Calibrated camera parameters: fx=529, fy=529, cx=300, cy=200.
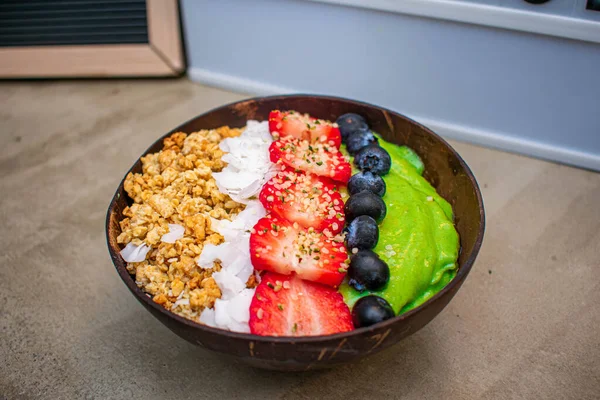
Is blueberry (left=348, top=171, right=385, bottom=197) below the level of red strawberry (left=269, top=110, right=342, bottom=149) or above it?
below

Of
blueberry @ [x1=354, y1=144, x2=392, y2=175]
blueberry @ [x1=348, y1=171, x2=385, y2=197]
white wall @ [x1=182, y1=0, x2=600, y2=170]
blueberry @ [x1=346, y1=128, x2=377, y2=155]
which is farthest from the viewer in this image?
white wall @ [x1=182, y1=0, x2=600, y2=170]

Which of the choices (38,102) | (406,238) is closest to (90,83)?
(38,102)

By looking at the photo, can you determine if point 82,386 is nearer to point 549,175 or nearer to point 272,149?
point 272,149

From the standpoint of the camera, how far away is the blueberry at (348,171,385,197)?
1769mm

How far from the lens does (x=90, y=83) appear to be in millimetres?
3555

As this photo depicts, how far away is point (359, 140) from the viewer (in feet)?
6.49

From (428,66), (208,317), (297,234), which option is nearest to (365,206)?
(297,234)

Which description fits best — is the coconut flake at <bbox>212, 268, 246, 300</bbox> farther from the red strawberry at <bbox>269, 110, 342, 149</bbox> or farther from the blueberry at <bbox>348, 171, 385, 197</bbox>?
the red strawberry at <bbox>269, 110, 342, 149</bbox>

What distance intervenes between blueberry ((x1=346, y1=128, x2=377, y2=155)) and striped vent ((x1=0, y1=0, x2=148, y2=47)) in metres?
2.03

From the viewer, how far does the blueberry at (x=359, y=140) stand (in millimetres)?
1973

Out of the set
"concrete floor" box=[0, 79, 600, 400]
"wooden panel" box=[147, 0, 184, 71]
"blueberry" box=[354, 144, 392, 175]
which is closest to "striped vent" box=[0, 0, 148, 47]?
"wooden panel" box=[147, 0, 184, 71]

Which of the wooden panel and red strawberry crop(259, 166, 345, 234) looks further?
the wooden panel

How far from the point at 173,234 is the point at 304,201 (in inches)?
16.7

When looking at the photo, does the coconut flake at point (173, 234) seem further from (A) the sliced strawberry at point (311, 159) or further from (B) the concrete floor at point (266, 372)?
(B) the concrete floor at point (266, 372)
